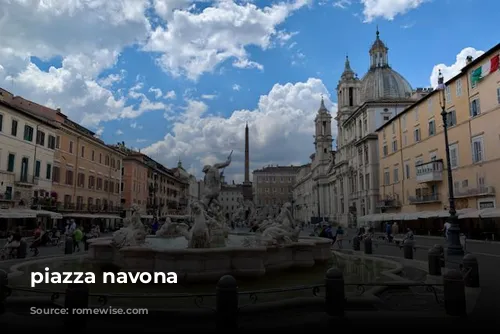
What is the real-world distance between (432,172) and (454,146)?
357 centimetres

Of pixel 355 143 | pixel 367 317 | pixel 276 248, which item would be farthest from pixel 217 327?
pixel 355 143

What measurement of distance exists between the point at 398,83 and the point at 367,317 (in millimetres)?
68243

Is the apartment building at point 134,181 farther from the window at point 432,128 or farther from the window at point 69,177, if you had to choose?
the window at point 432,128

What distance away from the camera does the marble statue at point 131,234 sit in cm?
1190

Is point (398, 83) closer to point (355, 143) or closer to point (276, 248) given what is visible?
point (355, 143)

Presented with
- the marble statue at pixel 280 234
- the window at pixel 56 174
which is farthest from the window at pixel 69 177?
the marble statue at pixel 280 234

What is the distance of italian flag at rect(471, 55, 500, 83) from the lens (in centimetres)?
2883

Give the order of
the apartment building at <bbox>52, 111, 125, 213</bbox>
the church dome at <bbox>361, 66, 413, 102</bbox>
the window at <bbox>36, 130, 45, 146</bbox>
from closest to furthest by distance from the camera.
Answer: the window at <bbox>36, 130, 45, 146</bbox> → the apartment building at <bbox>52, 111, 125, 213</bbox> → the church dome at <bbox>361, 66, 413, 102</bbox>

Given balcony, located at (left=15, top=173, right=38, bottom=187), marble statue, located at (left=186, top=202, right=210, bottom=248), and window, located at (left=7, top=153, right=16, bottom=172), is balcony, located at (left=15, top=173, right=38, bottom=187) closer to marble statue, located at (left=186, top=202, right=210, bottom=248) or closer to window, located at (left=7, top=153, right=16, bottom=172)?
window, located at (left=7, top=153, right=16, bottom=172)

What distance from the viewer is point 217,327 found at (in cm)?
621

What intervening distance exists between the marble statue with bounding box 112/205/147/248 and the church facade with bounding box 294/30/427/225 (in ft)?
141

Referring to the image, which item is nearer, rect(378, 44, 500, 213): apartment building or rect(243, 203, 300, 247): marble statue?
rect(243, 203, 300, 247): marble statue

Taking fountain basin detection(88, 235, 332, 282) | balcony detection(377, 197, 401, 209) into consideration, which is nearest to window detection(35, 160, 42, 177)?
fountain basin detection(88, 235, 332, 282)

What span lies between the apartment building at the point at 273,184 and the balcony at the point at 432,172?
97.9 m
